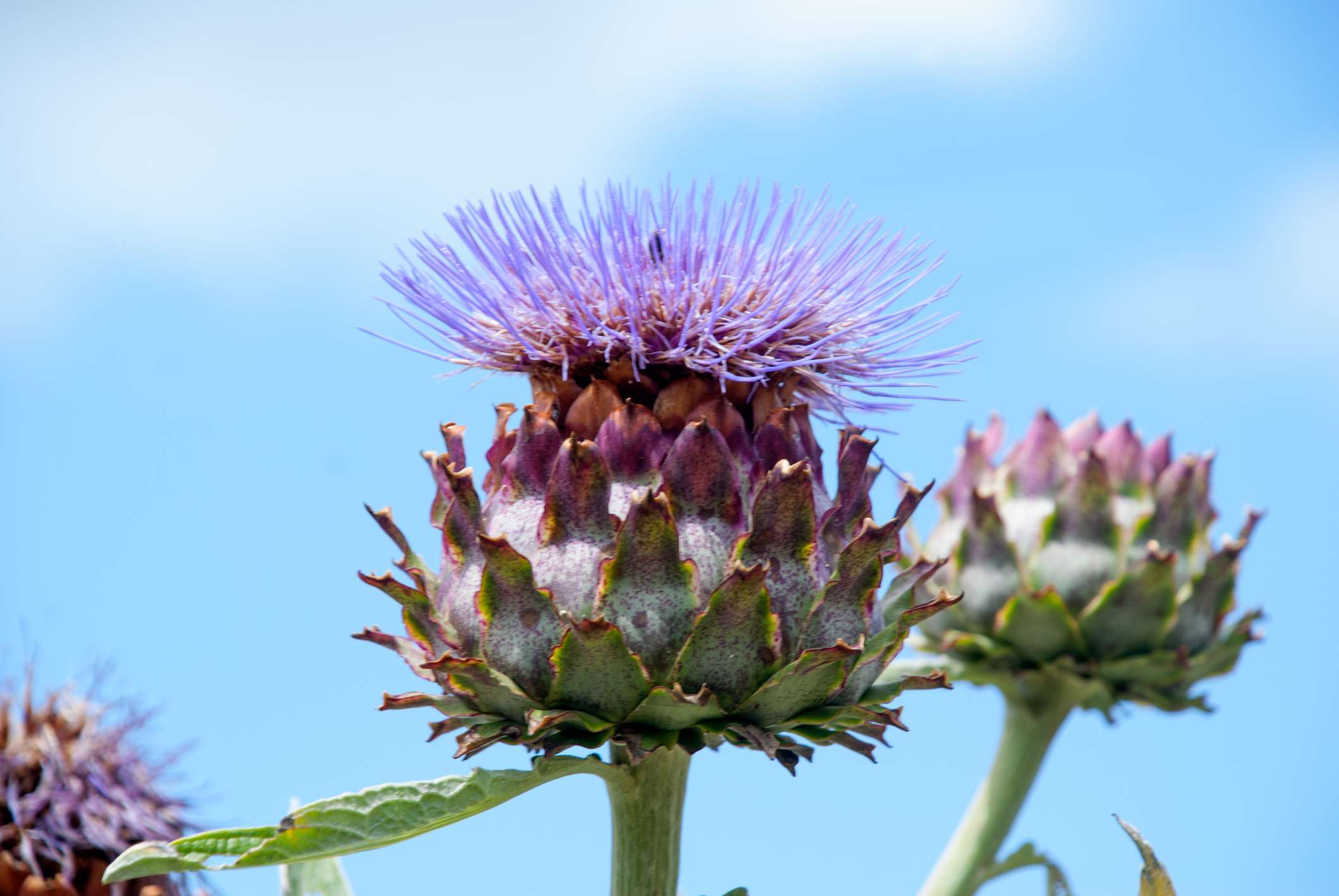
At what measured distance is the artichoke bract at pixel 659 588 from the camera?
48.6 inches

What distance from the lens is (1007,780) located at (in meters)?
2.31

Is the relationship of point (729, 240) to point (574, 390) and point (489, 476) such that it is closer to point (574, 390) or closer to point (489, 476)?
point (574, 390)

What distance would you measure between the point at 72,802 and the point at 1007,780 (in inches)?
63.0

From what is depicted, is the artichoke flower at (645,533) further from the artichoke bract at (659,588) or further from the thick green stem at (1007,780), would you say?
the thick green stem at (1007,780)

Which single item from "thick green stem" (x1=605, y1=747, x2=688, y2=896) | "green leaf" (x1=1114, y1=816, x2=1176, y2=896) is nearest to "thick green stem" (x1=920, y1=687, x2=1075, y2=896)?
"green leaf" (x1=1114, y1=816, x2=1176, y2=896)

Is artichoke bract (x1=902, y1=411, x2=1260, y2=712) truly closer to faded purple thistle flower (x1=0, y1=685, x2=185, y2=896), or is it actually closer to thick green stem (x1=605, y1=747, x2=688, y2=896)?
thick green stem (x1=605, y1=747, x2=688, y2=896)

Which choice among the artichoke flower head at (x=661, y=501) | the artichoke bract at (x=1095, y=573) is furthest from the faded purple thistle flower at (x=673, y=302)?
the artichoke bract at (x=1095, y=573)

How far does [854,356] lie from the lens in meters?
1.45

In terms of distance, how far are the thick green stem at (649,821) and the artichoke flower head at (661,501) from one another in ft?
0.50

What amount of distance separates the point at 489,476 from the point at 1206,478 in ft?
4.95

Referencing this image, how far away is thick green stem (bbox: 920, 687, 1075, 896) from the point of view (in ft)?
7.25

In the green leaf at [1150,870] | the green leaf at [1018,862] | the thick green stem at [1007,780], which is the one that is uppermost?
the thick green stem at [1007,780]

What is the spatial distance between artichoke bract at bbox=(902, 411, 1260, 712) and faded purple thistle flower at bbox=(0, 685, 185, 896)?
4.59 feet

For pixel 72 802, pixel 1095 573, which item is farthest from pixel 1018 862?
pixel 72 802
